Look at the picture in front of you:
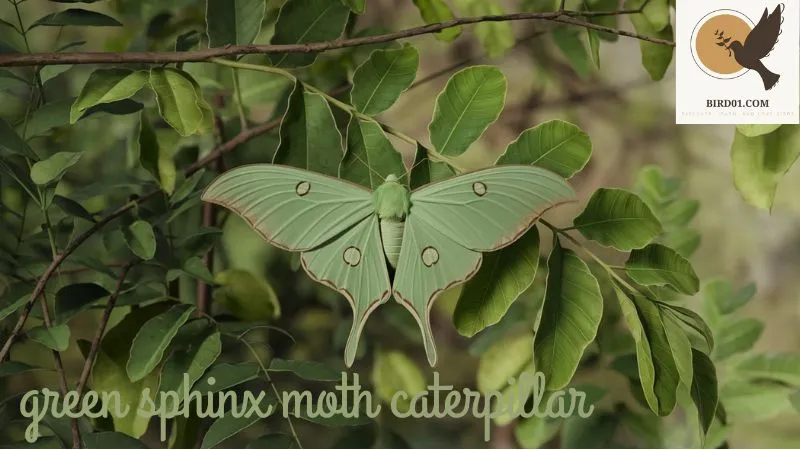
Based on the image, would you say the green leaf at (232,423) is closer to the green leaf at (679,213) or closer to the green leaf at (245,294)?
the green leaf at (245,294)

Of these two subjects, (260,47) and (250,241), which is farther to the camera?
(250,241)

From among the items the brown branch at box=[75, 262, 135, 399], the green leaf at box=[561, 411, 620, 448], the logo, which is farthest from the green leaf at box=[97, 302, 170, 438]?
the logo

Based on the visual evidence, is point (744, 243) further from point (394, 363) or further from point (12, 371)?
point (12, 371)

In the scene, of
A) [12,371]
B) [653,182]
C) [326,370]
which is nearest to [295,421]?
[326,370]

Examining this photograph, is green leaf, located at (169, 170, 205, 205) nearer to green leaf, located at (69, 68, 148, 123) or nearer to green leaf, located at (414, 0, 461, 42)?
green leaf, located at (69, 68, 148, 123)

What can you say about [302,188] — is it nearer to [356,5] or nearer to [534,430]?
[356,5]

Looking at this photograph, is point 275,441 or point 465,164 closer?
point 275,441

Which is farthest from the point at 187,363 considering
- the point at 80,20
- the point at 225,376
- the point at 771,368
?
the point at 771,368
